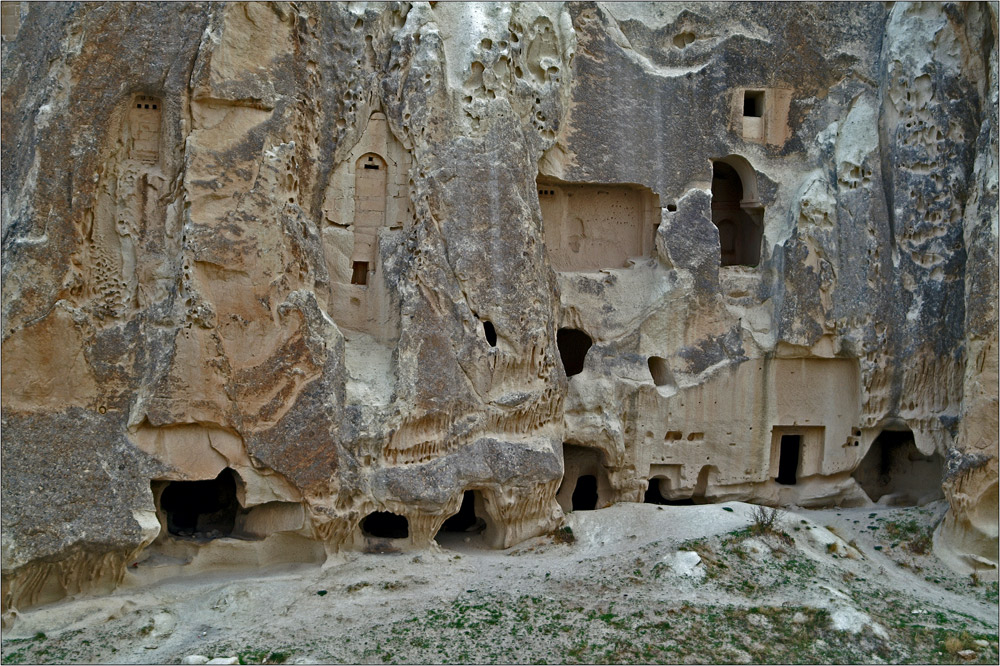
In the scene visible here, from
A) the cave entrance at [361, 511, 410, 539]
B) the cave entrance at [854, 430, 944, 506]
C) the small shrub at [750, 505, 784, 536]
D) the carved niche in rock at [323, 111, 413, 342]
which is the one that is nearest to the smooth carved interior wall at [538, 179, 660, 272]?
the carved niche in rock at [323, 111, 413, 342]

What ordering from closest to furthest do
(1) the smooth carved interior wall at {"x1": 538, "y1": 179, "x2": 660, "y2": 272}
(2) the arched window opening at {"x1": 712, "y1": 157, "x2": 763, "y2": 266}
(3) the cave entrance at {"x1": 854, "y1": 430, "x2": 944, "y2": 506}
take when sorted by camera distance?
1. (1) the smooth carved interior wall at {"x1": 538, "y1": 179, "x2": 660, "y2": 272}
2. (3) the cave entrance at {"x1": 854, "y1": 430, "x2": 944, "y2": 506}
3. (2) the arched window opening at {"x1": 712, "y1": 157, "x2": 763, "y2": 266}

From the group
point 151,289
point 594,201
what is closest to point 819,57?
point 594,201

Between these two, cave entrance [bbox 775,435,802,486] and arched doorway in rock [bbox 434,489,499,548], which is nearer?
arched doorway in rock [bbox 434,489,499,548]

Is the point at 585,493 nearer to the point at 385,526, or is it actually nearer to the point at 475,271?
the point at 385,526

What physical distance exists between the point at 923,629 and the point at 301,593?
7.39 meters

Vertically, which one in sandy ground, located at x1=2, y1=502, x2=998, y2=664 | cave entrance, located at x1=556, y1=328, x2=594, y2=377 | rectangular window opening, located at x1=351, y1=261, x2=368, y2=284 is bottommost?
sandy ground, located at x1=2, y1=502, x2=998, y2=664

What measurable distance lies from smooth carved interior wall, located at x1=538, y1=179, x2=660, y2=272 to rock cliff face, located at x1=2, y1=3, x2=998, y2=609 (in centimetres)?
5

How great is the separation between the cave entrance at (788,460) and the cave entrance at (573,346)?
3.52 metres

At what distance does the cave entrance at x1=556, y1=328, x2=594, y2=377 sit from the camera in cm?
1780

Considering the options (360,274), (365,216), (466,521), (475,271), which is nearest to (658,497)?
(466,521)

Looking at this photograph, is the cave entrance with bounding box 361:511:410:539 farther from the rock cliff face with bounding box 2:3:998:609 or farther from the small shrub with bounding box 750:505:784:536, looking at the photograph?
the small shrub with bounding box 750:505:784:536

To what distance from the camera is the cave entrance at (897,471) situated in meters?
17.5

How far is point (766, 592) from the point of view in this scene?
13.4 meters

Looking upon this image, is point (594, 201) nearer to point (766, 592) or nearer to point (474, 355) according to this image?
point (474, 355)
